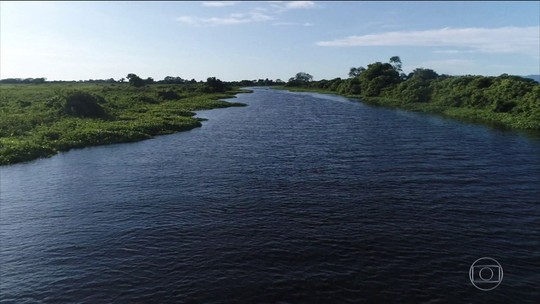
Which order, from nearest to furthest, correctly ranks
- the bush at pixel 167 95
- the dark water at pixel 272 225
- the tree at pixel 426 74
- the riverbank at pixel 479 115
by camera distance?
the dark water at pixel 272 225 < the riverbank at pixel 479 115 < the bush at pixel 167 95 < the tree at pixel 426 74

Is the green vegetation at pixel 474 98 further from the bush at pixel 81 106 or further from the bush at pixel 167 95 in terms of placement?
the bush at pixel 81 106

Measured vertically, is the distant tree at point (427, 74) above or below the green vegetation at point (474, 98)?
above

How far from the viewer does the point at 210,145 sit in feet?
230

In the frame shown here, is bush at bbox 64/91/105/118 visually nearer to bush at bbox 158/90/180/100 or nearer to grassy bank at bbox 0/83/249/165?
grassy bank at bbox 0/83/249/165

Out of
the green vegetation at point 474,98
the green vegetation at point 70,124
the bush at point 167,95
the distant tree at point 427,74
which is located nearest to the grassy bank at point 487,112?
the green vegetation at point 474,98

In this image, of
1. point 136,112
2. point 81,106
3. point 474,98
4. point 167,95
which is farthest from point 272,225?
point 167,95

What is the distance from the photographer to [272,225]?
34375mm

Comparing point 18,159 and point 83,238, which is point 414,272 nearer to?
point 83,238

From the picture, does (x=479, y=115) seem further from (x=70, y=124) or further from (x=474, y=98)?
(x=70, y=124)

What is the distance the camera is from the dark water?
25.1 m

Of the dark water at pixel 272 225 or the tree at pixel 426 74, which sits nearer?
the dark water at pixel 272 225

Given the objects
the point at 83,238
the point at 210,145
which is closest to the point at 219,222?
the point at 83,238

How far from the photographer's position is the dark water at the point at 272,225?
989 inches

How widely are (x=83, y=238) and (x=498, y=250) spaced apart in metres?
32.0
